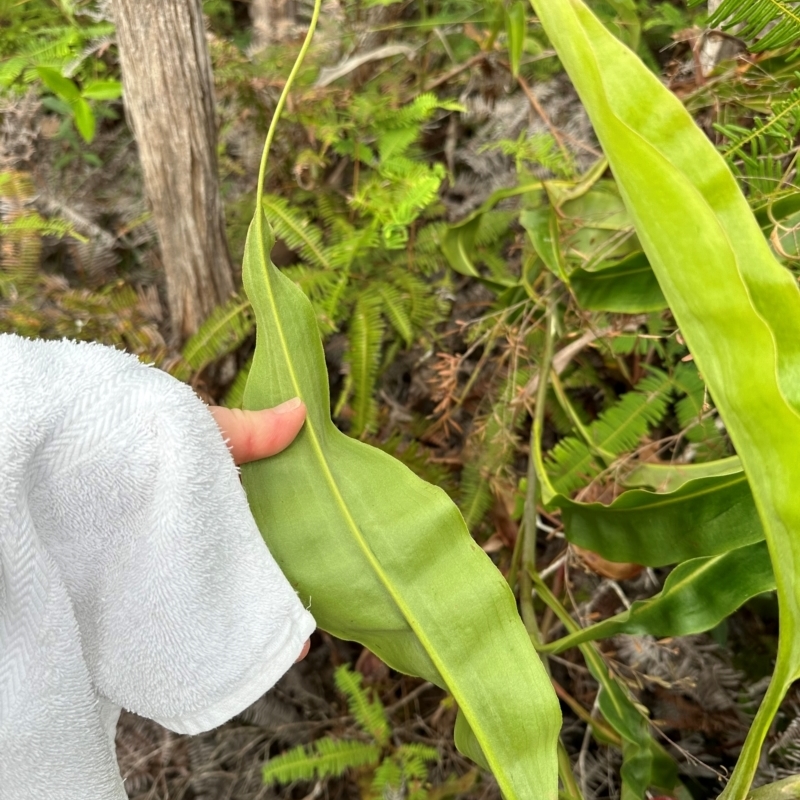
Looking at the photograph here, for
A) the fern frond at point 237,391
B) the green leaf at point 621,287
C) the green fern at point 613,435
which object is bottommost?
the fern frond at point 237,391

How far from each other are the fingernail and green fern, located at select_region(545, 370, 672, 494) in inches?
21.2

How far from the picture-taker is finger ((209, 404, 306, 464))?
20.3 inches

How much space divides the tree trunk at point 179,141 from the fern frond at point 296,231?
0.33ft

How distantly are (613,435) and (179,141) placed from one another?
2.74ft

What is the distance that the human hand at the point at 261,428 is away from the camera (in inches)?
20.3

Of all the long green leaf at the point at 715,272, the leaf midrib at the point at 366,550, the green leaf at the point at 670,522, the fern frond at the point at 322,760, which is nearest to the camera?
the long green leaf at the point at 715,272

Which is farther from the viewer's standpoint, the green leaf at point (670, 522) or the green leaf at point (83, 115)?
the green leaf at point (83, 115)

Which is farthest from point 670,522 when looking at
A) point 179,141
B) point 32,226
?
point 32,226

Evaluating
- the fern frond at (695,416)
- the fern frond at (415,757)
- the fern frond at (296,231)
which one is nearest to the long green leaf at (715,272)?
the fern frond at (695,416)

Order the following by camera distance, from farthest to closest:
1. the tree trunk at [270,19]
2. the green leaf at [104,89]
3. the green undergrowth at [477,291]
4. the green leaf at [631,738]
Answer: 1. the tree trunk at [270,19]
2. the green leaf at [104,89]
3. the green undergrowth at [477,291]
4. the green leaf at [631,738]

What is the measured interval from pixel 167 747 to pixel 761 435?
106 cm

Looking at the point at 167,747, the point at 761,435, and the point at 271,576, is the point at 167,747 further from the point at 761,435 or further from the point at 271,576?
the point at 761,435

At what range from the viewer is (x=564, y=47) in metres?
0.36

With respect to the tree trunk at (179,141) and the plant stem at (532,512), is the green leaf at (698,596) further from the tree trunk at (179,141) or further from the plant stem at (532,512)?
the tree trunk at (179,141)
